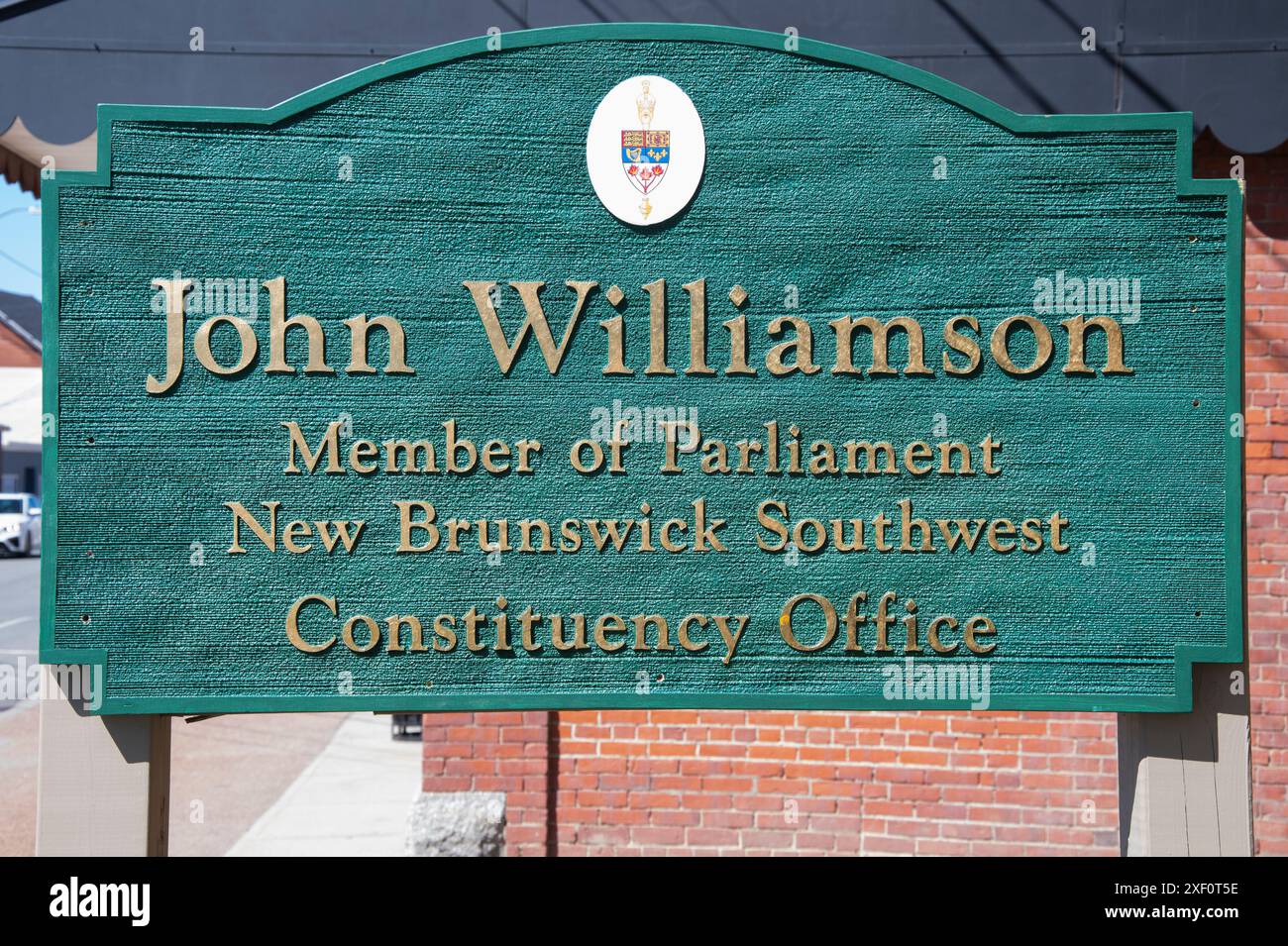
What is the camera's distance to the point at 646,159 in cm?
251

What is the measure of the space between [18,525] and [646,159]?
88.1 feet

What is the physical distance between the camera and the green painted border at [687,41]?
97.0 inches

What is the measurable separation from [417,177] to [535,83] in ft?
1.25

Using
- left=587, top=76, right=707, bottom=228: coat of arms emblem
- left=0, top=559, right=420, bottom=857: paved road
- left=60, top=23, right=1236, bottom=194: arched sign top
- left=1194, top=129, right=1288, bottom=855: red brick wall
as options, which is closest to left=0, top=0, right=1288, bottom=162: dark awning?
left=60, top=23, right=1236, bottom=194: arched sign top

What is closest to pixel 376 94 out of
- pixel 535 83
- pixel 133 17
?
pixel 535 83

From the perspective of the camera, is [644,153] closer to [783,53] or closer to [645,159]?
[645,159]

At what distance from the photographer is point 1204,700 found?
263 centimetres

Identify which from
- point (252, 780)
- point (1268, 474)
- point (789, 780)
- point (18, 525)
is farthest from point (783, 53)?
point (18, 525)

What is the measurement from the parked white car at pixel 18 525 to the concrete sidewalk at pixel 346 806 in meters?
19.2

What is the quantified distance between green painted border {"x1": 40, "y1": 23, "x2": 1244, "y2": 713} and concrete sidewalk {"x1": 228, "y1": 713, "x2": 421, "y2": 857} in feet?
12.9

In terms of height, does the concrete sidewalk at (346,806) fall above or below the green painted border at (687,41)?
below

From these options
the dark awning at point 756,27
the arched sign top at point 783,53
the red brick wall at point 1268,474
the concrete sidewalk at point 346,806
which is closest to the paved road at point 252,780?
the concrete sidewalk at point 346,806

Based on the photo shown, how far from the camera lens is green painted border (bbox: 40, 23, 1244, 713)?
2463mm

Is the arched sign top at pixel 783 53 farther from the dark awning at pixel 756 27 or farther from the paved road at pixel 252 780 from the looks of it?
the paved road at pixel 252 780
